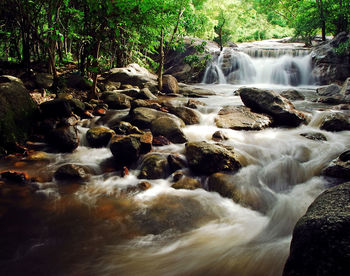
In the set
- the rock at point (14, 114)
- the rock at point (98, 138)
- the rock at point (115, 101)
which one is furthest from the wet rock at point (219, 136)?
the rock at point (14, 114)

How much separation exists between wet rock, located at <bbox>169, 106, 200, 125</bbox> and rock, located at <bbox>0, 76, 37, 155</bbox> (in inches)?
158

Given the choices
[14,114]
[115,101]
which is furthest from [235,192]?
[115,101]

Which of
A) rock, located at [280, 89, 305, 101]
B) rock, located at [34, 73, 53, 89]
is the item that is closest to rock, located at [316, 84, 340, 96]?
rock, located at [280, 89, 305, 101]

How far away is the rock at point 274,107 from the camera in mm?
6965

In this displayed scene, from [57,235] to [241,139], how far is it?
4699mm

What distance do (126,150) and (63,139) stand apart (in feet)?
5.50

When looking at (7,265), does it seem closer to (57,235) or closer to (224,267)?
(57,235)

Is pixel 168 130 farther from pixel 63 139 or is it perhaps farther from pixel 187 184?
pixel 63 139

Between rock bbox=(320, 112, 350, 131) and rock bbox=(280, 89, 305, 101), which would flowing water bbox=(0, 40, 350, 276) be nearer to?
rock bbox=(320, 112, 350, 131)

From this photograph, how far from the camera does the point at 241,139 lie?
19.7 feet

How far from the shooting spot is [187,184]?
13.6 feet

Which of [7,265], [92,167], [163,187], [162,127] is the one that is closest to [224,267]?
[163,187]

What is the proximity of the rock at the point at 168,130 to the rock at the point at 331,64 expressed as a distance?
12.9m

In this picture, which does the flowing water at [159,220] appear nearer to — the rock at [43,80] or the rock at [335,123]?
the rock at [335,123]
